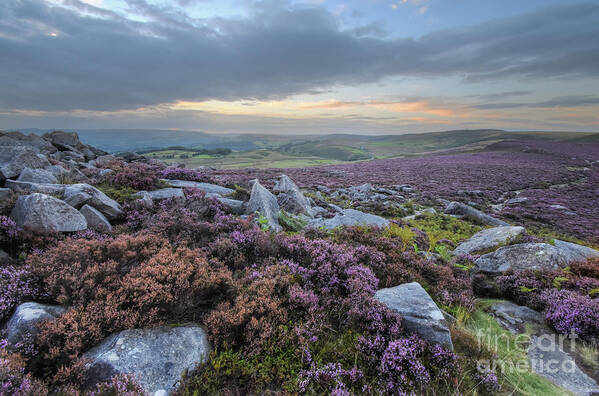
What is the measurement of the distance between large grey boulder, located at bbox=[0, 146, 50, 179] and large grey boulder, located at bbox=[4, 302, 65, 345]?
22.7 ft

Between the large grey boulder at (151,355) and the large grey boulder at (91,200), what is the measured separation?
16.1ft

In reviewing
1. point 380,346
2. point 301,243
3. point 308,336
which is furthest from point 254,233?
point 380,346

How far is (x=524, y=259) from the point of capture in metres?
6.99

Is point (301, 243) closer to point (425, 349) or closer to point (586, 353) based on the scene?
point (425, 349)

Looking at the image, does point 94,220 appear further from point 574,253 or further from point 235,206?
point 574,253

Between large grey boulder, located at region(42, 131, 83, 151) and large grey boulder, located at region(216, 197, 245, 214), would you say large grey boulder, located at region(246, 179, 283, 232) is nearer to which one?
large grey boulder, located at region(216, 197, 245, 214)

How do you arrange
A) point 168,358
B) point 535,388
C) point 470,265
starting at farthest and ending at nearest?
1. point 470,265
2. point 535,388
3. point 168,358

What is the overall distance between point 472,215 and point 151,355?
20589mm

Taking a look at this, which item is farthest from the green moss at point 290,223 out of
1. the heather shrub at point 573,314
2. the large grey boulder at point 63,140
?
the large grey boulder at point 63,140

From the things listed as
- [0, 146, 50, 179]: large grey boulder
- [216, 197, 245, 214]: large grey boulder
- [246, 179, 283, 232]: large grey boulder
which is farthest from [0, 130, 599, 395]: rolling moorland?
[216, 197, 245, 214]: large grey boulder

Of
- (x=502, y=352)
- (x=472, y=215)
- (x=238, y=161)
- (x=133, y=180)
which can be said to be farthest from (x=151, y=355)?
(x=238, y=161)

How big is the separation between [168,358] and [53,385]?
46.5 inches

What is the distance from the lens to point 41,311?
136 inches

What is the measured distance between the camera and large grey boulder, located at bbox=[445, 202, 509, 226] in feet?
56.4
